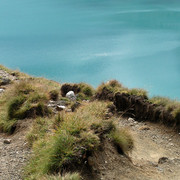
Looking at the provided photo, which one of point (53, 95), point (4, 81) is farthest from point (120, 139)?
point (4, 81)

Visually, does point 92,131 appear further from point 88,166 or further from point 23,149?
point 23,149

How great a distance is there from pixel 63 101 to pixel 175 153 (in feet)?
18.2

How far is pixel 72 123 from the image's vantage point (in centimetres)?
721

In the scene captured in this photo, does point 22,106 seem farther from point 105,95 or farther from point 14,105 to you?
point 105,95

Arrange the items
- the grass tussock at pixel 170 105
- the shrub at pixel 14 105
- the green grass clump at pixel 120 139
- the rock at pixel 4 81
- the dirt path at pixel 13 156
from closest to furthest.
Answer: the dirt path at pixel 13 156
the green grass clump at pixel 120 139
the shrub at pixel 14 105
the grass tussock at pixel 170 105
the rock at pixel 4 81

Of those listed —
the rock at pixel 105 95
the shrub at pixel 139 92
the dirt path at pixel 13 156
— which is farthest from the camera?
the rock at pixel 105 95

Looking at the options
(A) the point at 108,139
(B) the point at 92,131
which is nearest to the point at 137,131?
(A) the point at 108,139

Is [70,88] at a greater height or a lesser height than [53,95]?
greater

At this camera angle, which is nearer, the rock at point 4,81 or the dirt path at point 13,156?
the dirt path at point 13,156

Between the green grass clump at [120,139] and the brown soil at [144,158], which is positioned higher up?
the green grass clump at [120,139]

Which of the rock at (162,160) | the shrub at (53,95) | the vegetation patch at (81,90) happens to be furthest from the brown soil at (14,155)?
the vegetation patch at (81,90)

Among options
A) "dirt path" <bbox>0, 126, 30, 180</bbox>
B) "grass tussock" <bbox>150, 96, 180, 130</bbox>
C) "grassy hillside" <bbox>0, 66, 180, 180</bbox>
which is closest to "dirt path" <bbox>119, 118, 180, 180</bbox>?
"grass tussock" <bbox>150, 96, 180, 130</bbox>

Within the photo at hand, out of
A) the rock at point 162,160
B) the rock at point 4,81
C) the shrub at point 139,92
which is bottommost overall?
the rock at point 162,160

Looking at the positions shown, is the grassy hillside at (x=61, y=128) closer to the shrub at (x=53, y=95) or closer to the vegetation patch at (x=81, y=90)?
the shrub at (x=53, y=95)
